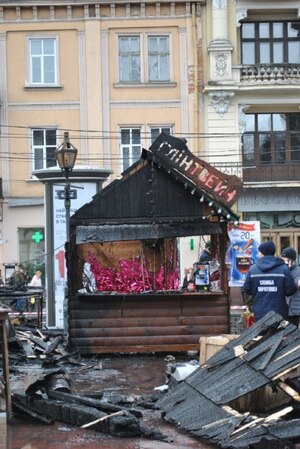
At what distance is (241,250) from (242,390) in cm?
1507

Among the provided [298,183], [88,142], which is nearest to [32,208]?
[88,142]

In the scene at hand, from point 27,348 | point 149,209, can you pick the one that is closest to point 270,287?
point 149,209

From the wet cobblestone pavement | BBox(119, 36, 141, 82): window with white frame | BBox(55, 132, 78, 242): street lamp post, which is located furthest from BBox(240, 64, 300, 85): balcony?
the wet cobblestone pavement

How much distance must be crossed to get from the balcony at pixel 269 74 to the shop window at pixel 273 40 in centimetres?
88

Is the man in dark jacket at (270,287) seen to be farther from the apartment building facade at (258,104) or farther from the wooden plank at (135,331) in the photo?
the apartment building facade at (258,104)

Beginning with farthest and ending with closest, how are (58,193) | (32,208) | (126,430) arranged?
(32,208)
(58,193)
(126,430)

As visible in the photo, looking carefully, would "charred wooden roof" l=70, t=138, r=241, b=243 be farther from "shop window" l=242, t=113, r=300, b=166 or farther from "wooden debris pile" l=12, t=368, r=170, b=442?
"shop window" l=242, t=113, r=300, b=166

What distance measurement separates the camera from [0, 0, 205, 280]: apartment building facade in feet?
107

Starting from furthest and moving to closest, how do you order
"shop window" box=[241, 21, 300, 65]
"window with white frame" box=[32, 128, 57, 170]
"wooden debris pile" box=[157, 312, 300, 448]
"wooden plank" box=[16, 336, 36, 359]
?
"shop window" box=[241, 21, 300, 65], "window with white frame" box=[32, 128, 57, 170], "wooden plank" box=[16, 336, 36, 359], "wooden debris pile" box=[157, 312, 300, 448]

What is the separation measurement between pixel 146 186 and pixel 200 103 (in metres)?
19.1

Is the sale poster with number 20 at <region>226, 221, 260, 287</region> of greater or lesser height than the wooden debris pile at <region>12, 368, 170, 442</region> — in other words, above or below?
above

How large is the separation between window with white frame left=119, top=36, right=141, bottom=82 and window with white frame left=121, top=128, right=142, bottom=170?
1.82 metres

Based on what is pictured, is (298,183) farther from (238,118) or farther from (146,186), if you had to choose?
(146,186)

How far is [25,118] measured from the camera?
1287 inches
